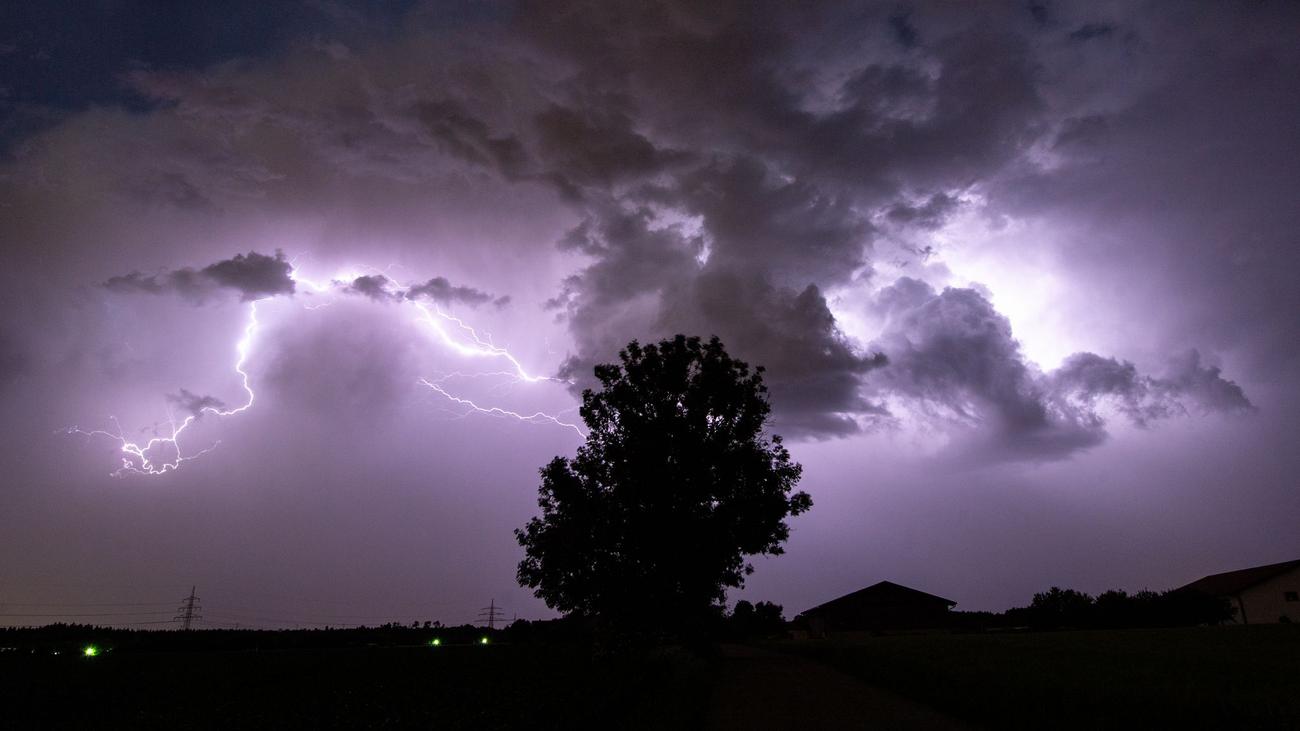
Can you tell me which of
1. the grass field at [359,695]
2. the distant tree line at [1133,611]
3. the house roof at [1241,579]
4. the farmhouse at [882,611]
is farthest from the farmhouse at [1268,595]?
the grass field at [359,695]

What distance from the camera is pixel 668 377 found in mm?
31875

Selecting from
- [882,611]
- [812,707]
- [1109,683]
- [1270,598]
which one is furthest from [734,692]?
[1270,598]

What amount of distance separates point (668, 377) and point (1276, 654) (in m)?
22.1

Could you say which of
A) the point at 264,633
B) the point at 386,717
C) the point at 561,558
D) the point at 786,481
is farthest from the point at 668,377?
the point at 264,633

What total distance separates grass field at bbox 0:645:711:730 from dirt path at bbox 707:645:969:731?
723 millimetres

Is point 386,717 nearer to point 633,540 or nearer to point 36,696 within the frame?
point 36,696

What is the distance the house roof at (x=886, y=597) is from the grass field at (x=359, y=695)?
47.8m

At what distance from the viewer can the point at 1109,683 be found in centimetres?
1349

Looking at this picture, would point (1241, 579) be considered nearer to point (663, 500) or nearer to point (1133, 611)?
point (1133, 611)

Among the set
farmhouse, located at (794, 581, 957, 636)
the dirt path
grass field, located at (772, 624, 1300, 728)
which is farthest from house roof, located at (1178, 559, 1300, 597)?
the dirt path

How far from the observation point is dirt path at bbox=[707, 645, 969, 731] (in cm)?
1145

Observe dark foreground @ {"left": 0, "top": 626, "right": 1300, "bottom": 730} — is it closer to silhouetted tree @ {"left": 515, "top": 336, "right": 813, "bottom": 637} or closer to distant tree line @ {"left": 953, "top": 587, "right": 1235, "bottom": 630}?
silhouetted tree @ {"left": 515, "top": 336, "right": 813, "bottom": 637}

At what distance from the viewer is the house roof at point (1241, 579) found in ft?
188

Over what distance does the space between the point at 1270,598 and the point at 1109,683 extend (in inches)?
2416
